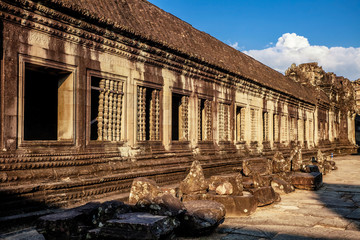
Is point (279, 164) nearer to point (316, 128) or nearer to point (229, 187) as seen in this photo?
point (229, 187)

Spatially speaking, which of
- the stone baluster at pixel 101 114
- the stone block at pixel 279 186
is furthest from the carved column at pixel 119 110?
the stone block at pixel 279 186

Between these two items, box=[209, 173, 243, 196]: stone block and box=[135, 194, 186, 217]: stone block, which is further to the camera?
box=[209, 173, 243, 196]: stone block

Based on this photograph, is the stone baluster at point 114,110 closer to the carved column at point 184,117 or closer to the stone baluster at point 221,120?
the carved column at point 184,117

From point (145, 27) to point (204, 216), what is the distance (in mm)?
5487

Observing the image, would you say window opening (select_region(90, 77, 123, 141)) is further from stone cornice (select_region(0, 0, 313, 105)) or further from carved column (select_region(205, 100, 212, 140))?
carved column (select_region(205, 100, 212, 140))

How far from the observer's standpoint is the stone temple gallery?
239 inches

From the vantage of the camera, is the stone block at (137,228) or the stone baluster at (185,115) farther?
the stone baluster at (185,115)

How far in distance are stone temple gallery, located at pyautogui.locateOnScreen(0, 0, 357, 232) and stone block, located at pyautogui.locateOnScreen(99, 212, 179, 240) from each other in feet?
7.32

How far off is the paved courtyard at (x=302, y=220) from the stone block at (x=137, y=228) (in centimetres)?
127

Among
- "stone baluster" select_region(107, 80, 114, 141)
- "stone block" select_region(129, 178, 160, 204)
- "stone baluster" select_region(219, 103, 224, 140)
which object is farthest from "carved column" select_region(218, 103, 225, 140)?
"stone block" select_region(129, 178, 160, 204)

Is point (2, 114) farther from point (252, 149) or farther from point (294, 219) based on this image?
point (252, 149)

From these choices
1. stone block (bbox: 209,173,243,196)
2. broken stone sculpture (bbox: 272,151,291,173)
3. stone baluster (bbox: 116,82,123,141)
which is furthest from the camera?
broken stone sculpture (bbox: 272,151,291,173)

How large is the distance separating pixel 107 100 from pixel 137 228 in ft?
14.3

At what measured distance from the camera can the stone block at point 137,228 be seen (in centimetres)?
403
